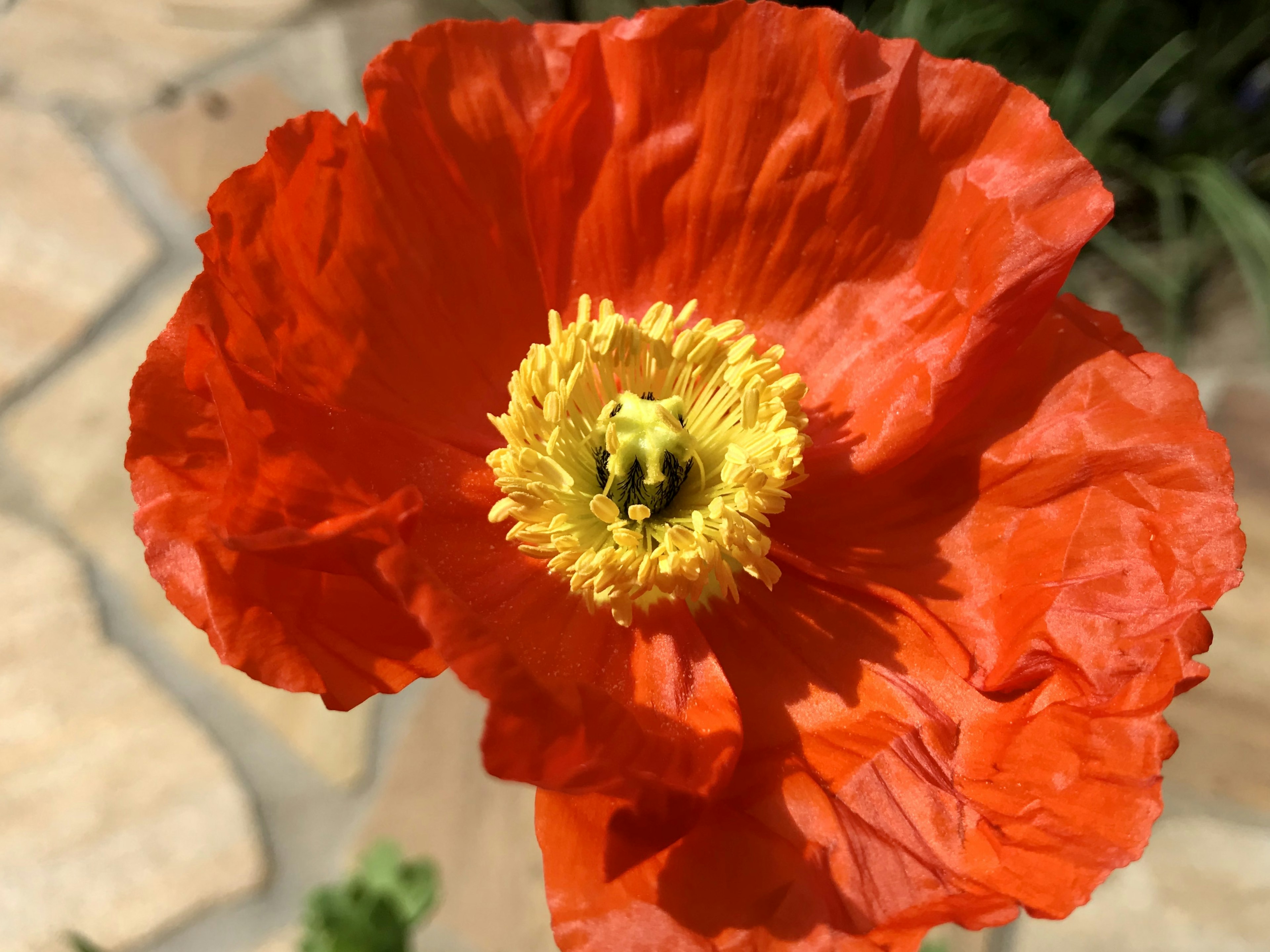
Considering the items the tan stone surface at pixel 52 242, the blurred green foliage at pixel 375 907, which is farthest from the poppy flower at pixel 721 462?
the tan stone surface at pixel 52 242

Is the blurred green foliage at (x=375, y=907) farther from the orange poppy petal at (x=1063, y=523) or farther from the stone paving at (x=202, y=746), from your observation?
the orange poppy petal at (x=1063, y=523)

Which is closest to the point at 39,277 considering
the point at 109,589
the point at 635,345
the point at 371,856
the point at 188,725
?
the point at 109,589

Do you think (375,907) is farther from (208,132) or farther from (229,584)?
(208,132)

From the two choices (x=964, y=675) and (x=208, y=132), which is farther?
(x=208, y=132)

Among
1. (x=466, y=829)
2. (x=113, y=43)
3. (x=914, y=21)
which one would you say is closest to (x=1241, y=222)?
(x=914, y=21)

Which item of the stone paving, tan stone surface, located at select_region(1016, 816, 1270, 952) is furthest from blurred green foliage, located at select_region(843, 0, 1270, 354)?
tan stone surface, located at select_region(1016, 816, 1270, 952)
